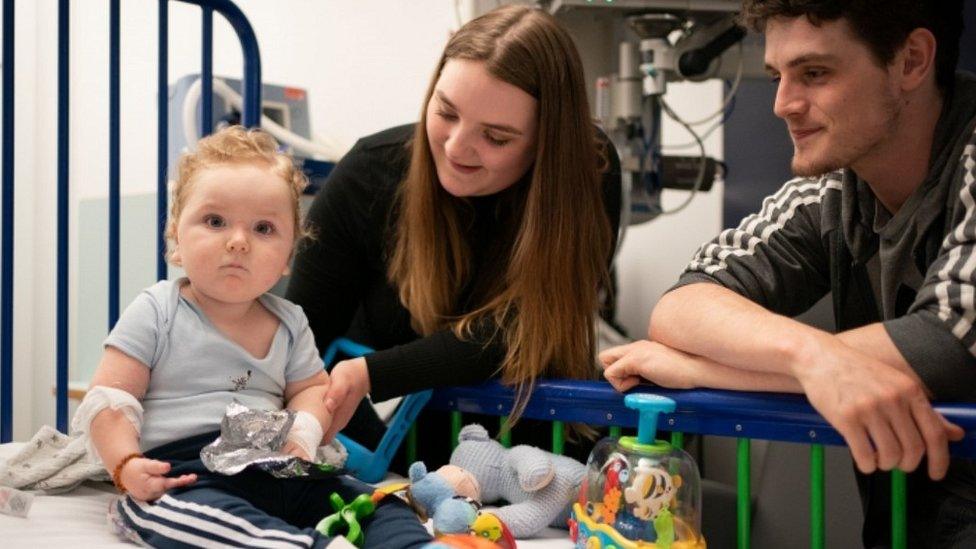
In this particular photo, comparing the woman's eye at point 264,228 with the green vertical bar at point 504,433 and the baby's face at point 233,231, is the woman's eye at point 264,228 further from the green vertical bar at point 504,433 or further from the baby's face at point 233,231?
the green vertical bar at point 504,433

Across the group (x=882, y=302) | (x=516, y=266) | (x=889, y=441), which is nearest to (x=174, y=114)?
(x=516, y=266)

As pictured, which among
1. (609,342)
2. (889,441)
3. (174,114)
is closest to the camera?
(889,441)

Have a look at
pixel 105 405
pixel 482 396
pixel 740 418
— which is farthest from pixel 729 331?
pixel 105 405

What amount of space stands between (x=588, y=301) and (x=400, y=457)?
1.46 feet

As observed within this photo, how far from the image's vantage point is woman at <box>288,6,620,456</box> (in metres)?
1.48

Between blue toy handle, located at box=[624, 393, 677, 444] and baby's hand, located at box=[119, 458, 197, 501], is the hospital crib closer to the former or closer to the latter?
blue toy handle, located at box=[624, 393, 677, 444]

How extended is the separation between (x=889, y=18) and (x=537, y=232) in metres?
0.58

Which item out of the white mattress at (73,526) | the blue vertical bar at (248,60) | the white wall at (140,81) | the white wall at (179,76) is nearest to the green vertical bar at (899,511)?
the white mattress at (73,526)

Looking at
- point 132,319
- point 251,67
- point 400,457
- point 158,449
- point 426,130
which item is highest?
point 251,67

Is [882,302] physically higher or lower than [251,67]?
lower

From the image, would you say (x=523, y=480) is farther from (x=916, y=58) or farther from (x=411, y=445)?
(x=916, y=58)

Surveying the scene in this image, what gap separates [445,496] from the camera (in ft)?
4.26

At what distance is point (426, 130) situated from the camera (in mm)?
1592

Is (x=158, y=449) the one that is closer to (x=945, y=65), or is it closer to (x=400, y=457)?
(x=400, y=457)
